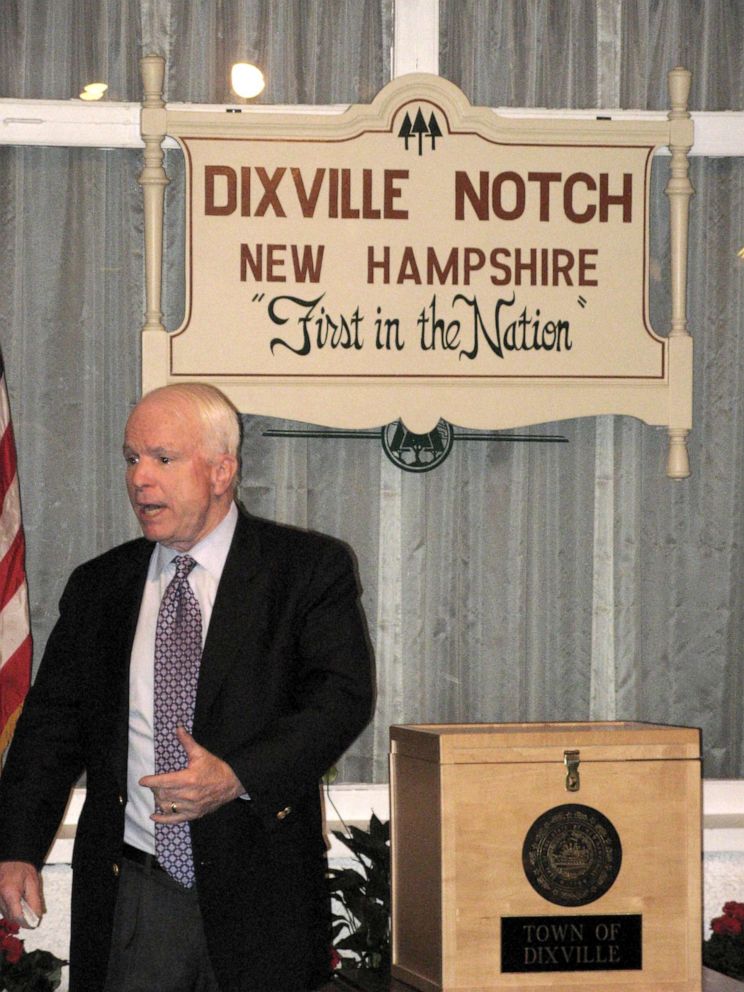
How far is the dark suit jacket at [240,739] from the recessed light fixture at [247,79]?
1.83 m

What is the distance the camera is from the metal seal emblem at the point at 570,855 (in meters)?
2.07

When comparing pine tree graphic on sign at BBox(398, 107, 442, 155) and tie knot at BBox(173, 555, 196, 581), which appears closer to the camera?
tie knot at BBox(173, 555, 196, 581)

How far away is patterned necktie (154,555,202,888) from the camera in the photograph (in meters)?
2.02

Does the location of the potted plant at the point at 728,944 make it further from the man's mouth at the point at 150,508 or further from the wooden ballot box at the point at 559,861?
the man's mouth at the point at 150,508

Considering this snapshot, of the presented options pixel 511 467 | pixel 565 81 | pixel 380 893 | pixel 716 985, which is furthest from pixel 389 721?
pixel 565 81

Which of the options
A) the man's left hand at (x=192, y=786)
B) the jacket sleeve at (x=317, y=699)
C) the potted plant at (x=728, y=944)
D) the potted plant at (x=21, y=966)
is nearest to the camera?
the man's left hand at (x=192, y=786)

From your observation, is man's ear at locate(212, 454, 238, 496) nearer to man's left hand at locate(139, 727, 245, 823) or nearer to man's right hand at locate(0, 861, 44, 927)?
man's left hand at locate(139, 727, 245, 823)

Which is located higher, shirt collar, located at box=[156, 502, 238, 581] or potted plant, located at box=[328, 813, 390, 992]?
shirt collar, located at box=[156, 502, 238, 581]

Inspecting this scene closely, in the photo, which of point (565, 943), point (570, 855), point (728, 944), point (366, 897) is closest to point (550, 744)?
point (570, 855)

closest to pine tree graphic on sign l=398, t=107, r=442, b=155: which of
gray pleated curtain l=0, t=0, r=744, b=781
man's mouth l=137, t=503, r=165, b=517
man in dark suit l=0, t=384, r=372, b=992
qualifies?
gray pleated curtain l=0, t=0, r=744, b=781

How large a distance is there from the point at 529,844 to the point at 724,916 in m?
1.51

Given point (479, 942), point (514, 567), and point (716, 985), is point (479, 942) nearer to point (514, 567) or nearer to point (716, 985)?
point (716, 985)

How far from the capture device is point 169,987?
6.53 ft

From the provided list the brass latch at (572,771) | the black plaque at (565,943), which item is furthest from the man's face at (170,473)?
the black plaque at (565,943)
